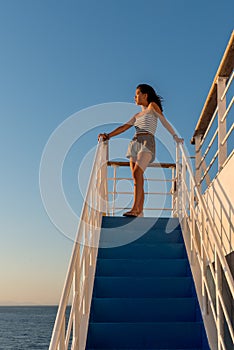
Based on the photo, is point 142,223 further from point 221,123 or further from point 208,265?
point 221,123

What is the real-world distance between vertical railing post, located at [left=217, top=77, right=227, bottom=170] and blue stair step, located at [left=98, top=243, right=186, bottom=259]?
1.39 metres

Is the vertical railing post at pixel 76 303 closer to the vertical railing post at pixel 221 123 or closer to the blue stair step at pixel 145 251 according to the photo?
the vertical railing post at pixel 221 123

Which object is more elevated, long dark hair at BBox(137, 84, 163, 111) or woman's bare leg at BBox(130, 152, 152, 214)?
long dark hair at BBox(137, 84, 163, 111)

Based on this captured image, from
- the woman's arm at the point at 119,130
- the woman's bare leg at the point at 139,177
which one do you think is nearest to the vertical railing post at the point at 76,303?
the woman's bare leg at the point at 139,177

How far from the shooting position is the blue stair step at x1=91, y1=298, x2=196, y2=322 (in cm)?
506

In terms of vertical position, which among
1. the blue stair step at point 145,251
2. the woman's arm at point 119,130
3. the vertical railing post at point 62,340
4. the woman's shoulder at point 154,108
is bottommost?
the vertical railing post at point 62,340

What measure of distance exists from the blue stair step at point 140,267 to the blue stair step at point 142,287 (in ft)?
0.78

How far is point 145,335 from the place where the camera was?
4.81 m

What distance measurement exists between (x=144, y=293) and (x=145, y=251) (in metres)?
0.73

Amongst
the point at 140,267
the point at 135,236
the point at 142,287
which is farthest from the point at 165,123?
the point at 142,287

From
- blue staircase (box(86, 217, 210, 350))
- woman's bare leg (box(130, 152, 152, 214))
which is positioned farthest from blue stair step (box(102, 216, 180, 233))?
woman's bare leg (box(130, 152, 152, 214))

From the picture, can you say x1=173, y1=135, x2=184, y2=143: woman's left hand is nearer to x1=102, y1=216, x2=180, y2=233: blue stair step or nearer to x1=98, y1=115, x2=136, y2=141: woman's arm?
x1=98, y1=115, x2=136, y2=141: woman's arm

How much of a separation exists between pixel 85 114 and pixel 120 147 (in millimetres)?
1086

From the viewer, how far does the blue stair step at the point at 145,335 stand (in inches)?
187
